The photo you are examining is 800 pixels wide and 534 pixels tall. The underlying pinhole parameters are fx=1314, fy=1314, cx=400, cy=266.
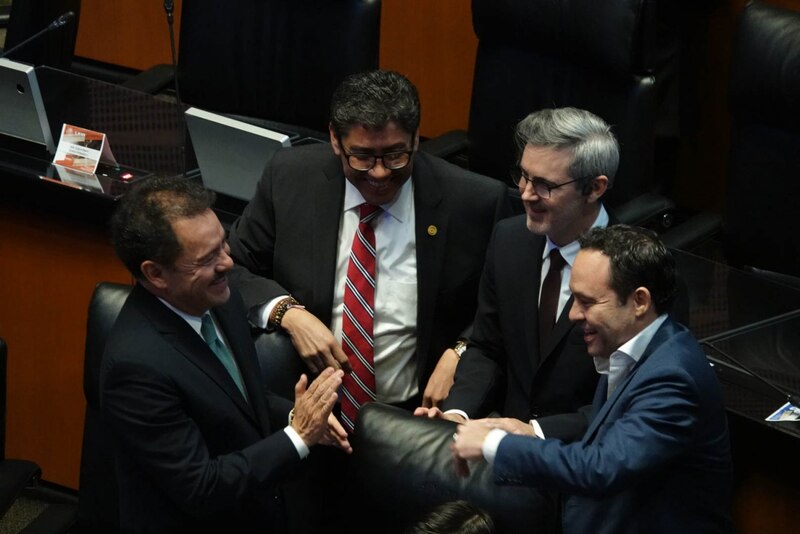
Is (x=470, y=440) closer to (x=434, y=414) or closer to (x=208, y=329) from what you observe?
(x=434, y=414)

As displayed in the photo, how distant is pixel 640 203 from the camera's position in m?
3.17

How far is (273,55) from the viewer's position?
374 centimetres

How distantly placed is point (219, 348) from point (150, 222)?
304mm

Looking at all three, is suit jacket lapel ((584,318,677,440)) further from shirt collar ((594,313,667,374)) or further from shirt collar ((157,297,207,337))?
shirt collar ((157,297,207,337))

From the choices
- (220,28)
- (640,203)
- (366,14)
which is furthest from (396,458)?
(220,28)

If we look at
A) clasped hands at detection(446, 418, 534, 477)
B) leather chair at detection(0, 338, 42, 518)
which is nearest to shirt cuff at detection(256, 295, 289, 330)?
leather chair at detection(0, 338, 42, 518)

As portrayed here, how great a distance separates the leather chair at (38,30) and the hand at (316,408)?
169 cm

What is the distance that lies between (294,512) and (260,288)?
467 millimetres

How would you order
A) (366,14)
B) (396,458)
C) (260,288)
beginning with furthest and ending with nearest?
(366,14) → (260,288) → (396,458)

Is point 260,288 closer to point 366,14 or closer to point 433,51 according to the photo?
point 366,14

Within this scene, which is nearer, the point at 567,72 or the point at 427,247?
the point at 427,247

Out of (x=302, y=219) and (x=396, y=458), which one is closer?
(x=396, y=458)

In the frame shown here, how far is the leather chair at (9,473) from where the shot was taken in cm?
250

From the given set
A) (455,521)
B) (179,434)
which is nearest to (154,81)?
(179,434)
